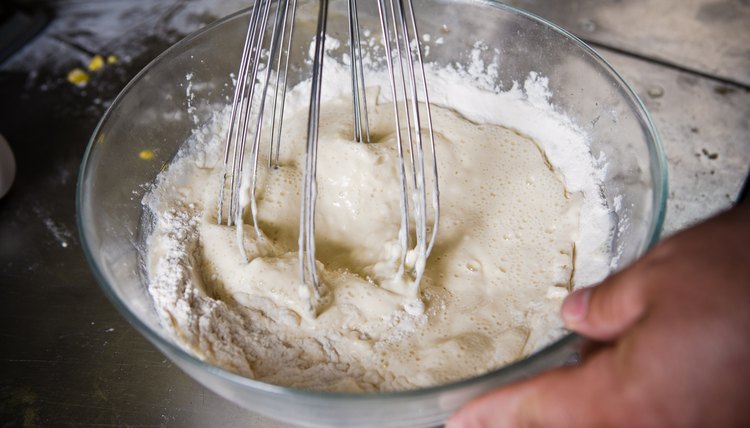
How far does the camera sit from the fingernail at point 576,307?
1.59 feet

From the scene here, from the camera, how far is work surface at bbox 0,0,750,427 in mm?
777

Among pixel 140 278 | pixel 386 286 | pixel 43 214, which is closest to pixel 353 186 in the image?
pixel 386 286

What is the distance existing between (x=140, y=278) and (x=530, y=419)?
1.59 ft

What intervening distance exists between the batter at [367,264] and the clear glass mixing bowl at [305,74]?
4cm

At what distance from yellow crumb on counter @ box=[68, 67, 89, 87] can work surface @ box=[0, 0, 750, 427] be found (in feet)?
0.05

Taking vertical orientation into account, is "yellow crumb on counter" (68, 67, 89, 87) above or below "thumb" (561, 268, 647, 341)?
below

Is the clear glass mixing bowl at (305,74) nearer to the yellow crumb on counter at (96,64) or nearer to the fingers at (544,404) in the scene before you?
the fingers at (544,404)

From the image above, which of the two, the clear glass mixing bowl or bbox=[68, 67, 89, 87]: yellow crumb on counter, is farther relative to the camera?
bbox=[68, 67, 89, 87]: yellow crumb on counter

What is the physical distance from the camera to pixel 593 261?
2.36 feet

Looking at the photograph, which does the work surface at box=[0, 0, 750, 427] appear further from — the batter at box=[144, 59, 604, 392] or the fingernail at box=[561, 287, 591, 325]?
the fingernail at box=[561, 287, 591, 325]

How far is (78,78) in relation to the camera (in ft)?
3.82

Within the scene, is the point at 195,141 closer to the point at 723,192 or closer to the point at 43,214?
the point at 43,214

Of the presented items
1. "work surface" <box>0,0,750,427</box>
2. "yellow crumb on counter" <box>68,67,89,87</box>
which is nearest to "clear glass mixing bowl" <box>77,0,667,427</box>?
"work surface" <box>0,0,750,427</box>

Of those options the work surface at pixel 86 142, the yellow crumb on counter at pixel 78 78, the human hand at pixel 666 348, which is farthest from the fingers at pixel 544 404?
the yellow crumb on counter at pixel 78 78
